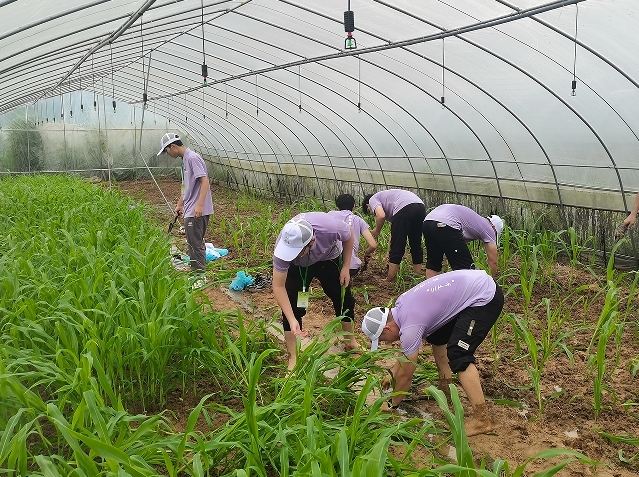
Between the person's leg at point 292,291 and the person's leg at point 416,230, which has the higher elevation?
the person's leg at point 292,291

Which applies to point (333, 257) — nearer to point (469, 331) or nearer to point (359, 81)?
point (469, 331)

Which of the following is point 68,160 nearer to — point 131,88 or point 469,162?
point 131,88

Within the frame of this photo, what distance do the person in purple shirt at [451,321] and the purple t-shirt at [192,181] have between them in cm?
279

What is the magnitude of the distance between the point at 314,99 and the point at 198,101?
4.94m

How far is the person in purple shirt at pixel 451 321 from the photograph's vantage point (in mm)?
2945

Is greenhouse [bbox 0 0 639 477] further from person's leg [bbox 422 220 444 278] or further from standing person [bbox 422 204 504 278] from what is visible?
person's leg [bbox 422 220 444 278]

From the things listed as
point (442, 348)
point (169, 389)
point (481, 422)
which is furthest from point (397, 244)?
point (169, 389)

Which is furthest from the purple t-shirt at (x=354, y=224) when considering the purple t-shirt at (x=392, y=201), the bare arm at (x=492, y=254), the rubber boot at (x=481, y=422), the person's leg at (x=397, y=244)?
the rubber boot at (x=481, y=422)

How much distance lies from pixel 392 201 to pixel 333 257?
2.17 metres

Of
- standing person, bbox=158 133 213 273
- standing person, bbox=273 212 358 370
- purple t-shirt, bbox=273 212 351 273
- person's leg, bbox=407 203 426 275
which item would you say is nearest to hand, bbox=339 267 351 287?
standing person, bbox=273 212 358 370

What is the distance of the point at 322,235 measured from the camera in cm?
372

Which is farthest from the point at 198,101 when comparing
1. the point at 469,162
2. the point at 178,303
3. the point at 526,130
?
the point at 178,303

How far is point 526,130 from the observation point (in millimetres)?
7477

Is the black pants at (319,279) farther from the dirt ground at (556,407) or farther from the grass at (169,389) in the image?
the dirt ground at (556,407)
